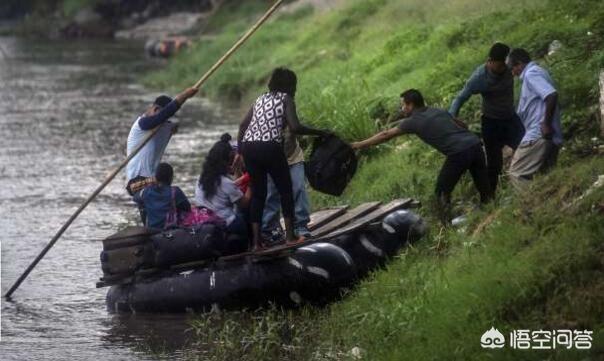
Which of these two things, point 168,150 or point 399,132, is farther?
point 168,150

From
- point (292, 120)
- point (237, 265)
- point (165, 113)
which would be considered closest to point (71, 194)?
point (165, 113)

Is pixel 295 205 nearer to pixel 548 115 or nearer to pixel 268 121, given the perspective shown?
pixel 268 121

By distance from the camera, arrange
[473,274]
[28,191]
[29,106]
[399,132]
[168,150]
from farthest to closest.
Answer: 1. [29,106]
2. [168,150]
3. [28,191]
4. [399,132]
5. [473,274]

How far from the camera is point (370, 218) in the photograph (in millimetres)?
12062

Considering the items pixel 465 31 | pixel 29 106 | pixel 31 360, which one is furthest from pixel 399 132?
pixel 29 106

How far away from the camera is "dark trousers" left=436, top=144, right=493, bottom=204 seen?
1180cm

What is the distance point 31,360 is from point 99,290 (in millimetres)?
2506

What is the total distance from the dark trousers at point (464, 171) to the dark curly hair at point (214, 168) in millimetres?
1987

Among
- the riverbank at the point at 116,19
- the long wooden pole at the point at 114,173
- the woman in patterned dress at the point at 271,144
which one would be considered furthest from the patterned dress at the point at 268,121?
the riverbank at the point at 116,19

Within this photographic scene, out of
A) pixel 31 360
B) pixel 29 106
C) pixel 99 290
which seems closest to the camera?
pixel 31 360

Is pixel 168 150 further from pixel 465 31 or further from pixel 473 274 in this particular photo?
pixel 473 274

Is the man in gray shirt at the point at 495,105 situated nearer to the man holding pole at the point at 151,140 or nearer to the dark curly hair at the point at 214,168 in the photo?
the dark curly hair at the point at 214,168

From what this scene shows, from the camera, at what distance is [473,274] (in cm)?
949

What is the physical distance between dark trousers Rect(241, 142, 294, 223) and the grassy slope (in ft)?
3.31
